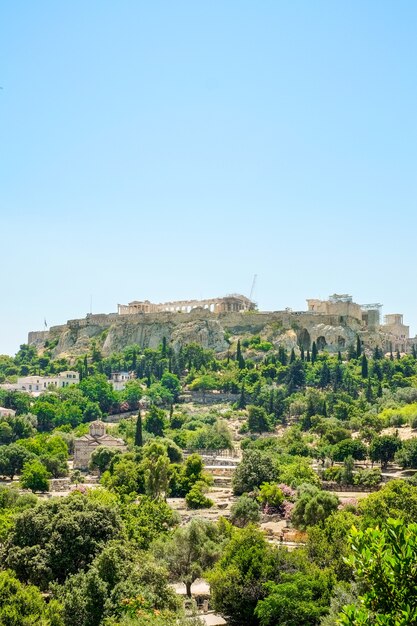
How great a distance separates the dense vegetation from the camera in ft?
76.3

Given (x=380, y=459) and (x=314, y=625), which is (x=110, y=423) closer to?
(x=380, y=459)

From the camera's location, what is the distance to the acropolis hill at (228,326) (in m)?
99.5

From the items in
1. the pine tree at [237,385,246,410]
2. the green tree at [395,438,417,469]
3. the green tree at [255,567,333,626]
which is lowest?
the green tree at [255,567,333,626]

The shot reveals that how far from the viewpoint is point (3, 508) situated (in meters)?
38.2

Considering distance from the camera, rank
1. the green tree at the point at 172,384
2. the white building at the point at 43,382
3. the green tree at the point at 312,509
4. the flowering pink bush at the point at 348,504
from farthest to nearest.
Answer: the white building at the point at 43,382 → the green tree at the point at 172,384 → the flowering pink bush at the point at 348,504 → the green tree at the point at 312,509

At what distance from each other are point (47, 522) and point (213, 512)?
52.9 ft

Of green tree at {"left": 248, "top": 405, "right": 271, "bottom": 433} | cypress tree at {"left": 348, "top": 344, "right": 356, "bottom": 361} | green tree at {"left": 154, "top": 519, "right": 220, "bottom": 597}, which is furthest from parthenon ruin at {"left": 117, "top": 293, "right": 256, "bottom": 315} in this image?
green tree at {"left": 154, "top": 519, "right": 220, "bottom": 597}

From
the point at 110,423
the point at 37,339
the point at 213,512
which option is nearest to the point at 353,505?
the point at 213,512

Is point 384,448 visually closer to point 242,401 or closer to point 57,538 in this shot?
point 242,401

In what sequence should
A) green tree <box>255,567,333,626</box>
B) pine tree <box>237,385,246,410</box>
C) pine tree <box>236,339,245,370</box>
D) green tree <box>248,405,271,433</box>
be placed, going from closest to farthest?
green tree <box>255,567,333,626</box>
green tree <box>248,405,271,433</box>
pine tree <box>237,385,246,410</box>
pine tree <box>236,339,245,370</box>

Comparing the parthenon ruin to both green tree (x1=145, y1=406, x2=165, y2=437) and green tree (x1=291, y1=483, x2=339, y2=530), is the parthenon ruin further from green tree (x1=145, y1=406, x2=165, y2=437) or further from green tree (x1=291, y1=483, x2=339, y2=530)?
green tree (x1=291, y1=483, x2=339, y2=530)

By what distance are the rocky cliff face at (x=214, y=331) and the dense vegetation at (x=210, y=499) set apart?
3787 mm

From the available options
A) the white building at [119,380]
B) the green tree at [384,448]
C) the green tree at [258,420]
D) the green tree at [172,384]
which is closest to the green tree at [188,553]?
the green tree at [384,448]

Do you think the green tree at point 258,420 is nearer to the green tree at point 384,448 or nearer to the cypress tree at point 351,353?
the green tree at point 384,448
